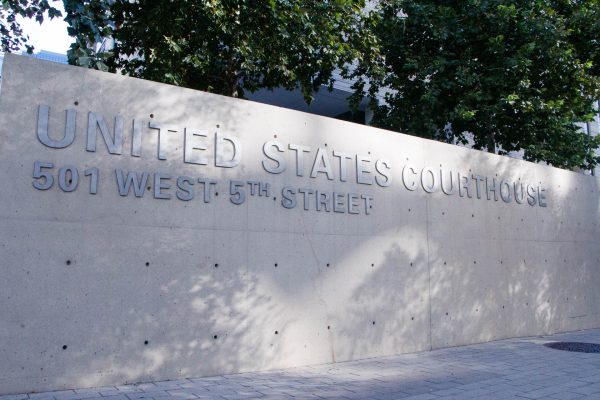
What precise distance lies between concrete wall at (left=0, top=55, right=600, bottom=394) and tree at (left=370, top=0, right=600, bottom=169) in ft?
10.2

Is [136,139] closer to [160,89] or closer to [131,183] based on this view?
[131,183]

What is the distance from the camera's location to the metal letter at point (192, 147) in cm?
639

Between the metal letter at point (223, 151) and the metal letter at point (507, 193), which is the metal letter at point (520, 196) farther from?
the metal letter at point (223, 151)

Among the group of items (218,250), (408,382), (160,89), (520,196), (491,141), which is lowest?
(408,382)

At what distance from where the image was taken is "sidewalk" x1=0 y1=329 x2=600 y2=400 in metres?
5.29

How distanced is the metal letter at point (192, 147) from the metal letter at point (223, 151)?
17cm

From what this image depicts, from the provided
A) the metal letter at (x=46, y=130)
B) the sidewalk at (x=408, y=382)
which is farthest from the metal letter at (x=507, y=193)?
the metal letter at (x=46, y=130)

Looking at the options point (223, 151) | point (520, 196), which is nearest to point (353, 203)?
point (223, 151)

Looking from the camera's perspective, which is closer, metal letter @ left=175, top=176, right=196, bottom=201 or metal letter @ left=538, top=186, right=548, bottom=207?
metal letter @ left=175, top=176, right=196, bottom=201

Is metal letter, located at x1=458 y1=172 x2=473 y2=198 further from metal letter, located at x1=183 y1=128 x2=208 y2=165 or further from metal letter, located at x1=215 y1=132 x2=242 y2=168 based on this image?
metal letter, located at x1=183 y1=128 x2=208 y2=165

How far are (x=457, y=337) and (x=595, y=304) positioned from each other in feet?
15.6

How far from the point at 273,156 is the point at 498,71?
7357 millimetres

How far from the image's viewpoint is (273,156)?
7.09m

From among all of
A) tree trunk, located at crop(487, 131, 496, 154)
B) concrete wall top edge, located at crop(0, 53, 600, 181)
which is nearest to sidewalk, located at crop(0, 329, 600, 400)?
concrete wall top edge, located at crop(0, 53, 600, 181)
